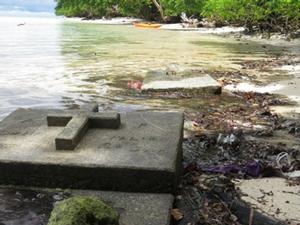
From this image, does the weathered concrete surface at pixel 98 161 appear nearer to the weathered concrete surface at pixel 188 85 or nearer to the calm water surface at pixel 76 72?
the calm water surface at pixel 76 72

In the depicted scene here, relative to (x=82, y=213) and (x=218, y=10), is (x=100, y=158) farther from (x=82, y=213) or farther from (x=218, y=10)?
(x=218, y=10)

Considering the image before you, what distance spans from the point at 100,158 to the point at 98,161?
0.07m

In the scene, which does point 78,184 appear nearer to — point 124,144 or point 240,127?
point 124,144

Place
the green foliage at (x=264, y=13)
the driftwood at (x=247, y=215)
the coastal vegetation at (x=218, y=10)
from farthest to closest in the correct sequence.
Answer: the coastal vegetation at (x=218, y=10)
the green foliage at (x=264, y=13)
the driftwood at (x=247, y=215)

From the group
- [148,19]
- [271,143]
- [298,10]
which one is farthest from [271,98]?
[148,19]

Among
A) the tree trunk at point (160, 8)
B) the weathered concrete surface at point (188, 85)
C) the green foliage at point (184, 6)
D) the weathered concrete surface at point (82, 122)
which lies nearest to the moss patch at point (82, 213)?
the weathered concrete surface at point (82, 122)

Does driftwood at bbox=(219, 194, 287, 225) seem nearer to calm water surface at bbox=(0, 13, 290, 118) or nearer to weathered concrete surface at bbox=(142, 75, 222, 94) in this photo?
calm water surface at bbox=(0, 13, 290, 118)

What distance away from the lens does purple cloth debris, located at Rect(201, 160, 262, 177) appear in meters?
4.52

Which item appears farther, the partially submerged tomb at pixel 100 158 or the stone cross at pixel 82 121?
the stone cross at pixel 82 121

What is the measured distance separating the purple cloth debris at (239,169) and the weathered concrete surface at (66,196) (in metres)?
1.15

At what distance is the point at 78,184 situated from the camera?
356cm

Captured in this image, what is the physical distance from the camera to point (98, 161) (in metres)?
3.59

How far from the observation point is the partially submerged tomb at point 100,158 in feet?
11.5

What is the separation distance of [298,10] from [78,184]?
25.5 metres
